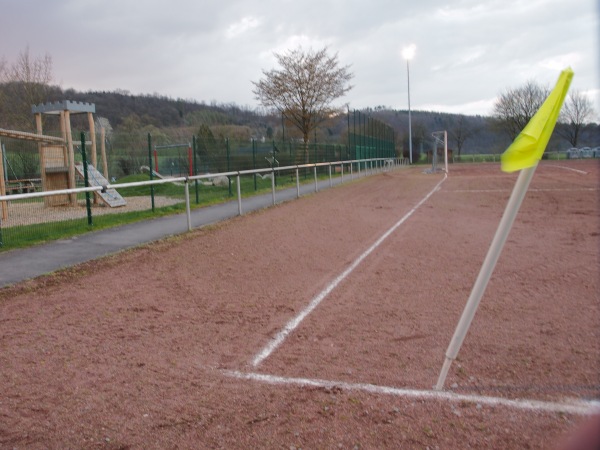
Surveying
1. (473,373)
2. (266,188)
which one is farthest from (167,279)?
(266,188)

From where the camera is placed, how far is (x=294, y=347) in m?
4.45

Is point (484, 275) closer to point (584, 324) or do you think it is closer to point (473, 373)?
point (473, 373)

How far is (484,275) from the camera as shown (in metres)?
2.76

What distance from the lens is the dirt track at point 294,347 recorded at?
10.3ft

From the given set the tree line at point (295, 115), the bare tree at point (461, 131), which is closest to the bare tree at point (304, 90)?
the tree line at point (295, 115)

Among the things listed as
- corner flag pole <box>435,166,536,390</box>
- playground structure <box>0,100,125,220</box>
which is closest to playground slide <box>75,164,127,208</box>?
playground structure <box>0,100,125,220</box>

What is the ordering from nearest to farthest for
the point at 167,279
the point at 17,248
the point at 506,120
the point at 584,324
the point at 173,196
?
the point at 584,324 → the point at 167,279 → the point at 17,248 → the point at 173,196 → the point at 506,120

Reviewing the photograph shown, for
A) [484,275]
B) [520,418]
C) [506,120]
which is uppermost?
[506,120]

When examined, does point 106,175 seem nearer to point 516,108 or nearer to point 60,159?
point 60,159

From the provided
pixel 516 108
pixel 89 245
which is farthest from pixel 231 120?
pixel 89 245

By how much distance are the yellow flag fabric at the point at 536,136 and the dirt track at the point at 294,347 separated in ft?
5.42

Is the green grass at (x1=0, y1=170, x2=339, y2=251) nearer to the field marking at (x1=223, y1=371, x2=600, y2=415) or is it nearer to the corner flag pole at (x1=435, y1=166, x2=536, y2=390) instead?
the field marking at (x1=223, y1=371, x2=600, y2=415)

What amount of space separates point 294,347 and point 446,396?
1427mm

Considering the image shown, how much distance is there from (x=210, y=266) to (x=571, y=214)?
30.5 ft
